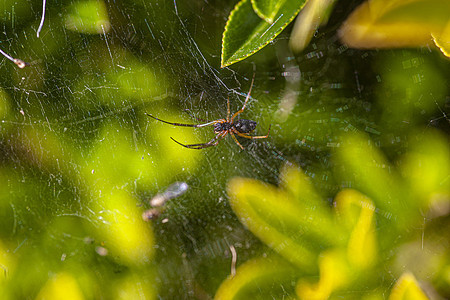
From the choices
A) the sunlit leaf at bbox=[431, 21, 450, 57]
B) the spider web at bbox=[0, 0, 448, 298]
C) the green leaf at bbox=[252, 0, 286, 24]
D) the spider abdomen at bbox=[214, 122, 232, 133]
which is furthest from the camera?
the spider abdomen at bbox=[214, 122, 232, 133]

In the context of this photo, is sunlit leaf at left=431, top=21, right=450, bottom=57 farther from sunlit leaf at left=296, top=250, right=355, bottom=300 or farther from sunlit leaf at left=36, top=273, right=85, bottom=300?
sunlit leaf at left=36, top=273, right=85, bottom=300

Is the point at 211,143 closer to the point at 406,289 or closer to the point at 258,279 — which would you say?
the point at 258,279

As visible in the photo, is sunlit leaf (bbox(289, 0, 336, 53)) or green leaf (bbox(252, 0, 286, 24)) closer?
green leaf (bbox(252, 0, 286, 24))

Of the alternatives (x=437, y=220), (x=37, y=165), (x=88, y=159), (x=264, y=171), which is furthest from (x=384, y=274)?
(x=37, y=165)

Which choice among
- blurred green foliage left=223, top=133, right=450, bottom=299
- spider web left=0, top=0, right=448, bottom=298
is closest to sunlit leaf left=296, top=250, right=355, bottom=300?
blurred green foliage left=223, top=133, right=450, bottom=299

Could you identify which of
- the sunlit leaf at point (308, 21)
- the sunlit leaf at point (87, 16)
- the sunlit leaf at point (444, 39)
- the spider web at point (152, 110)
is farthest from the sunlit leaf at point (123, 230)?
the sunlit leaf at point (444, 39)

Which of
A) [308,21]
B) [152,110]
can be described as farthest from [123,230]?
[308,21]

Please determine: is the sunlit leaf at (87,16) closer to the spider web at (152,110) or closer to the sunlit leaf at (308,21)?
the spider web at (152,110)

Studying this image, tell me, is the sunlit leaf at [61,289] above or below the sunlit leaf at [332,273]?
below
